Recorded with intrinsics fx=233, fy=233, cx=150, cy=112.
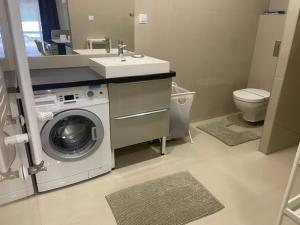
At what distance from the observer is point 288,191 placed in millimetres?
1152

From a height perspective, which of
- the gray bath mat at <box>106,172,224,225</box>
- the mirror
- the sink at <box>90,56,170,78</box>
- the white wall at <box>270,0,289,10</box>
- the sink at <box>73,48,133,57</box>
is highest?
the white wall at <box>270,0,289,10</box>

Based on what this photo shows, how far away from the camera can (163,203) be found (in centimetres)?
177

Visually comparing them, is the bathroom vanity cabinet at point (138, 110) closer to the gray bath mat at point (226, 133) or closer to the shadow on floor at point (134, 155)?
the shadow on floor at point (134, 155)

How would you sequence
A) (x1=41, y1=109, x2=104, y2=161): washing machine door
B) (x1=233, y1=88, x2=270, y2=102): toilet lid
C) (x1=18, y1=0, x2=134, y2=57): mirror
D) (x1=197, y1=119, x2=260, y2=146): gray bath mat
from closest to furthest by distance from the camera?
1. (x1=41, y1=109, x2=104, y2=161): washing machine door
2. (x1=18, y1=0, x2=134, y2=57): mirror
3. (x1=197, y1=119, x2=260, y2=146): gray bath mat
4. (x1=233, y1=88, x2=270, y2=102): toilet lid

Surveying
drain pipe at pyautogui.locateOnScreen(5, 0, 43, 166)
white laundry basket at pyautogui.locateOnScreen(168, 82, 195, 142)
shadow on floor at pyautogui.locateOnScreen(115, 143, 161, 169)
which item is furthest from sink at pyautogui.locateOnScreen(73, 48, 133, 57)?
drain pipe at pyautogui.locateOnScreen(5, 0, 43, 166)

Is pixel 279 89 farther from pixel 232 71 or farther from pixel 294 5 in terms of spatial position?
pixel 232 71

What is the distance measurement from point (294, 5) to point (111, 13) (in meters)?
1.60

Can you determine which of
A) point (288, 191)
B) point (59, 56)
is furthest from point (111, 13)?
point (288, 191)

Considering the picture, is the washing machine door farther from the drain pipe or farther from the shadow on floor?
the drain pipe

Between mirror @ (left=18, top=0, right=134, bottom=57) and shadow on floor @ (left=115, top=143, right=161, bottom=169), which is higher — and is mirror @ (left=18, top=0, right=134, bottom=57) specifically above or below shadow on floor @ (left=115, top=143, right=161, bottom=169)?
above

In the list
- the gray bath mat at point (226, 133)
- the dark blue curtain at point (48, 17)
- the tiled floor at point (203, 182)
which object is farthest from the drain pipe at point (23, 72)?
the gray bath mat at point (226, 133)

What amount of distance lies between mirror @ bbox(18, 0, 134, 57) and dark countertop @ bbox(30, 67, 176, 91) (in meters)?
0.20

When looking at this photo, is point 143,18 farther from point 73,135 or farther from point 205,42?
point 73,135

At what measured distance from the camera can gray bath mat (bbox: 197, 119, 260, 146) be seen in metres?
2.69
